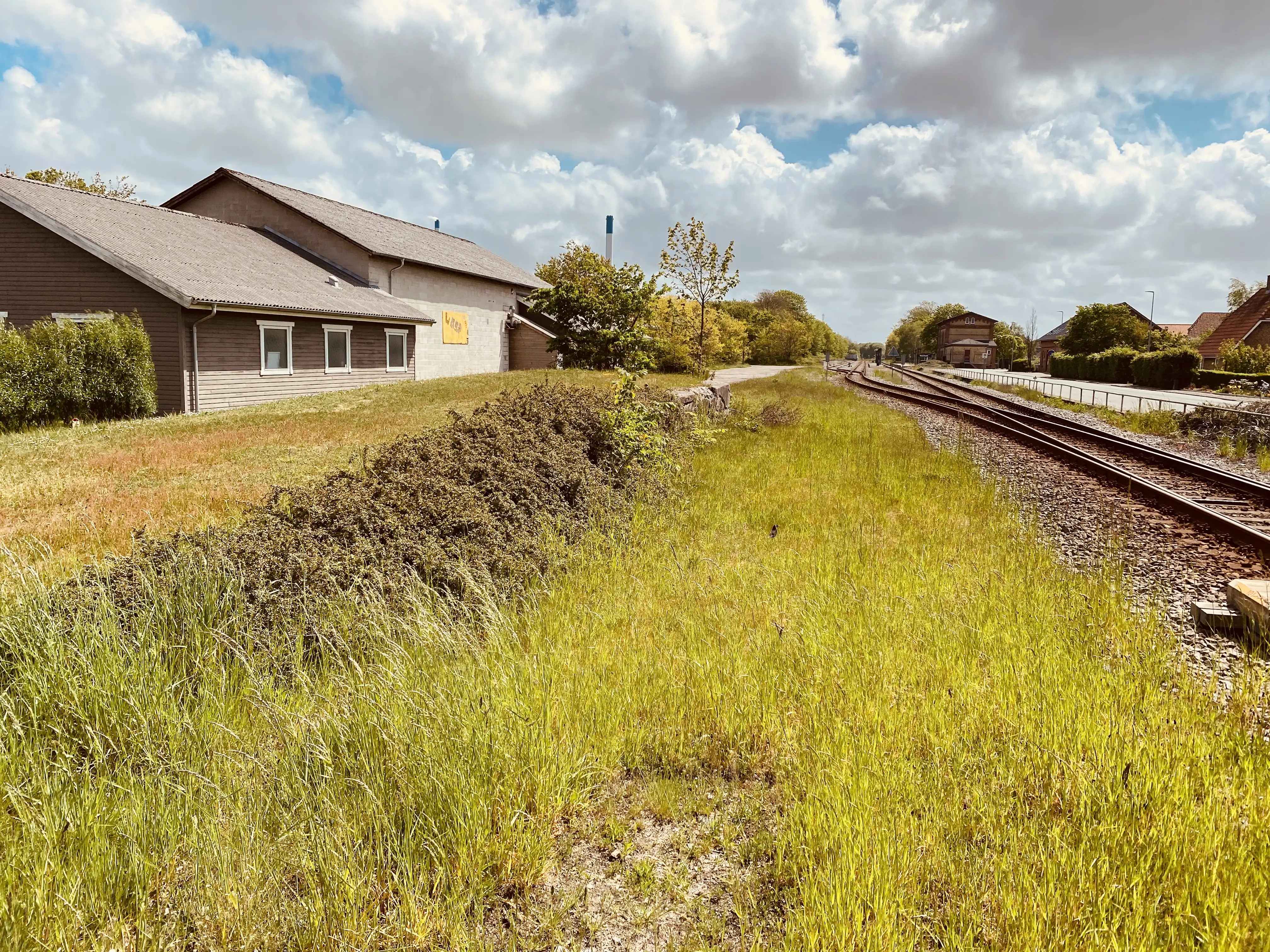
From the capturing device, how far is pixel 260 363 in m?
21.6

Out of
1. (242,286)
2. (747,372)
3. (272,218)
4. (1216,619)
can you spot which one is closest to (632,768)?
(1216,619)

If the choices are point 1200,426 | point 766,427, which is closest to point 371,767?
point 766,427

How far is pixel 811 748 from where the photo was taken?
364cm

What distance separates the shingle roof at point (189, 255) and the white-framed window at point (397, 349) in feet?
2.75

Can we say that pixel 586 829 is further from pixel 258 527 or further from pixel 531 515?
pixel 531 515

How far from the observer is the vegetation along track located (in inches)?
360

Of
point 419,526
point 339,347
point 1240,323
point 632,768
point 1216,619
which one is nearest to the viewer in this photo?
point 632,768

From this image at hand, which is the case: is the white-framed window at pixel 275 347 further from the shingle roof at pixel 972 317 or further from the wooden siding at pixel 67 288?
the shingle roof at pixel 972 317

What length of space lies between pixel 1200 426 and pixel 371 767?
23.3m

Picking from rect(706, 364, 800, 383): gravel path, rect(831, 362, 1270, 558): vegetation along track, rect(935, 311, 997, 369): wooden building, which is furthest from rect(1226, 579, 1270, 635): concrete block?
rect(935, 311, 997, 369): wooden building

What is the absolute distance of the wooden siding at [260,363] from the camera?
19891 mm

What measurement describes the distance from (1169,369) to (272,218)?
159ft

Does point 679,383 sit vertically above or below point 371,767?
above

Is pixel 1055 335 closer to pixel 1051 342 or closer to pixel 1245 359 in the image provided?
pixel 1051 342
